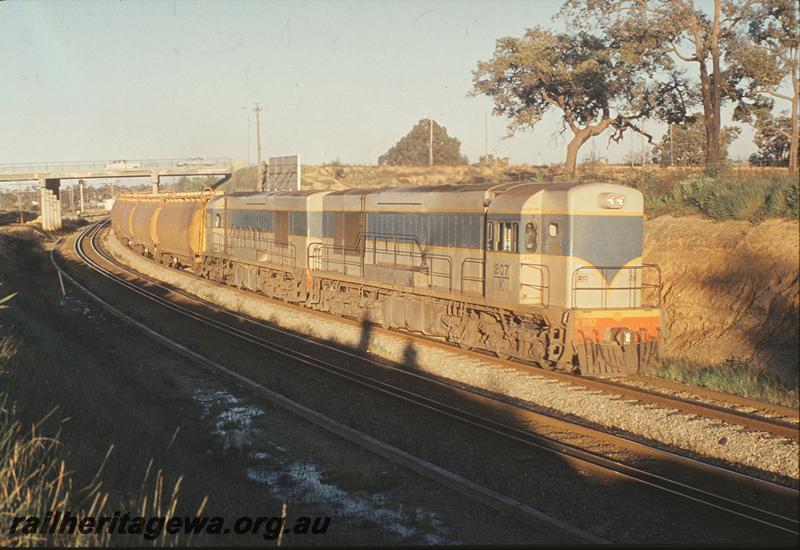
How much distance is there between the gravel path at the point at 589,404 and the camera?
970cm

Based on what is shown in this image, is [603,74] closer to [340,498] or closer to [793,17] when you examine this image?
[793,17]

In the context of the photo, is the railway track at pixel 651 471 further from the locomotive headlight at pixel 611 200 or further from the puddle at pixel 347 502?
the locomotive headlight at pixel 611 200

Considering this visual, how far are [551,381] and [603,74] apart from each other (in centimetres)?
2075

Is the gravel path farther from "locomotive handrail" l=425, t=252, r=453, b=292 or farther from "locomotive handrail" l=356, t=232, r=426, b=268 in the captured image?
"locomotive handrail" l=356, t=232, r=426, b=268

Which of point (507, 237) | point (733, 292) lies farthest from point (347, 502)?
point (733, 292)

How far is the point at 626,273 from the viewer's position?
15250mm

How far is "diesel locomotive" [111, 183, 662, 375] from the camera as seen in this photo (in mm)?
14555

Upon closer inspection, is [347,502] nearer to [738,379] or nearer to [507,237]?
[738,379]

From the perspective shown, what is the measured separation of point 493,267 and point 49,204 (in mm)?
63059

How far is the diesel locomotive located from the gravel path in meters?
0.85

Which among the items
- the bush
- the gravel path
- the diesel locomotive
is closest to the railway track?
the gravel path

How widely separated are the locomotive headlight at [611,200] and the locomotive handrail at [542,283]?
159cm

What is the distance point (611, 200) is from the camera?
1484cm

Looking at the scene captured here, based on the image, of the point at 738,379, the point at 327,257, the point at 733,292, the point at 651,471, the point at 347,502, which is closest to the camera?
the point at 347,502
